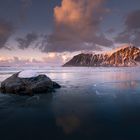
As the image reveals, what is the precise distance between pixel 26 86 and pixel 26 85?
0.30 feet

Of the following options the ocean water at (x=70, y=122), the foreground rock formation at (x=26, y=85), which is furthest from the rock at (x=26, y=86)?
the ocean water at (x=70, y=122)

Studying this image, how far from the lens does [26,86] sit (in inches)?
623

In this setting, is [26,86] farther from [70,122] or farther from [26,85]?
[70,122]

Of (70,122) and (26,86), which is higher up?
(26,86)

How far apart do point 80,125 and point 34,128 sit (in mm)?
1912

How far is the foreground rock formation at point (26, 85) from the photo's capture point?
15672mm

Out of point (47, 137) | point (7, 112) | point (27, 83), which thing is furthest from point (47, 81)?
point (47, 137)

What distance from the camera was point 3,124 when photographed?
7.57m

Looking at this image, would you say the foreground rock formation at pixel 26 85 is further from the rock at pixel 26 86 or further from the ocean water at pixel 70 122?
the ocean water at pixel 70 122

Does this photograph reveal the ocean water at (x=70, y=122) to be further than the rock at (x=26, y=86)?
No

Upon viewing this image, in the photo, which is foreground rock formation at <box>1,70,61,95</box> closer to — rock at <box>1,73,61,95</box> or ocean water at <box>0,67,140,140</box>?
rock at <box>1,73,61,95</box>

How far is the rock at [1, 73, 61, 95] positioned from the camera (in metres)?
15.7

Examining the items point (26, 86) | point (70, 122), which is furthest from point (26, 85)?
point (70, 122)

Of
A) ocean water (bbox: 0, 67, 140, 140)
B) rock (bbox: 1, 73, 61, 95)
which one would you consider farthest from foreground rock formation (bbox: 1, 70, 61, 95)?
ocean water (bbox: 0, 67, 140, 140)
